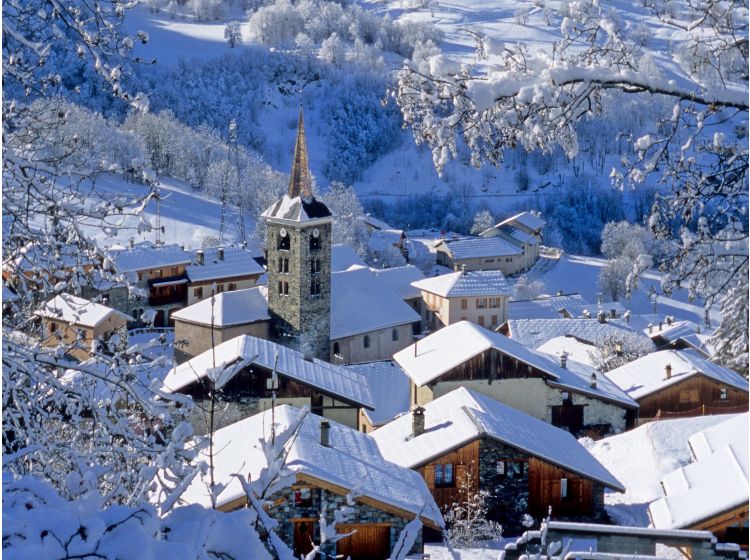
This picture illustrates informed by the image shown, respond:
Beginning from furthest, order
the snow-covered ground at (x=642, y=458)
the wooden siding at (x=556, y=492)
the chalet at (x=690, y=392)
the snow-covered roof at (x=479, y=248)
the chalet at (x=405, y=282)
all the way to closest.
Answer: the snow-covered roof at (x=479, y=248) < the chalet at (x=405, y=282) < the chalet at (x=690, y=392) < the snow-covered ground at (x=642, y=458) < the wooden siding at (x=556, y=492)

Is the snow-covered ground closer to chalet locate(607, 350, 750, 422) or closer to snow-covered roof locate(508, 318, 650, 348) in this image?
chalet locate(607, 350, 750, 422)

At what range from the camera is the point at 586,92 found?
14.8ft

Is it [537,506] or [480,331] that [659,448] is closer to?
[480,331]

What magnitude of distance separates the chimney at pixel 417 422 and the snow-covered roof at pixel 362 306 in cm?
1775

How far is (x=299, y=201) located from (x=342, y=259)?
13.5 metres

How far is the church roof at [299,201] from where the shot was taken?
3700 cm

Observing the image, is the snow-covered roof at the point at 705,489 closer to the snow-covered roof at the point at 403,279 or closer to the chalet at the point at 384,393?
the chalet at the point at 384,393

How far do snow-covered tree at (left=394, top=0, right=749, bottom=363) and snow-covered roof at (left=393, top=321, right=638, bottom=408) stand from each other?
878 inches

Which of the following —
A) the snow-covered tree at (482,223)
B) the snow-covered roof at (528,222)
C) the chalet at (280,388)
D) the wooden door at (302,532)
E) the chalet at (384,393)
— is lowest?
the snow-covered tree at (482,223)

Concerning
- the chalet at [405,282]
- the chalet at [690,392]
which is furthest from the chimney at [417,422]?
the chalet at [405,282]

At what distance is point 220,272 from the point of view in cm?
4869

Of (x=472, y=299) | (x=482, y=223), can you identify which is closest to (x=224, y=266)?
(x=472, y=299)

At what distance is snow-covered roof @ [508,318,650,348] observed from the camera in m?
41.5

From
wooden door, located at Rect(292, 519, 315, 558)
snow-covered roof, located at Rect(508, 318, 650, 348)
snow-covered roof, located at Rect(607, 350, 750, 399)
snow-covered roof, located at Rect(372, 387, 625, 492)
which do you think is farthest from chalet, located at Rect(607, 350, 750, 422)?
wooden door, located at Rect(292, 519, 315, 558)
